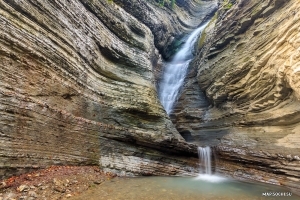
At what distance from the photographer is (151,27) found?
24.0m

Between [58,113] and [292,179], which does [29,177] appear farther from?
[292,179]

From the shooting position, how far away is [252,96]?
13.3m

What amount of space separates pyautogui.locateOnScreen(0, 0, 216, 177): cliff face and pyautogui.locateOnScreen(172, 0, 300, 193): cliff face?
10.7ft

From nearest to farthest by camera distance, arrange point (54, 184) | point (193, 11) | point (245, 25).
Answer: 1. point (54, 184)
2. point (245, 25)
3. point (193, 11)

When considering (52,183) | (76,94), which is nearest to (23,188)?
(52,183)

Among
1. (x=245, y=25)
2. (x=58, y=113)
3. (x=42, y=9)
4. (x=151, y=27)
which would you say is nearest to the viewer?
(x=58, y=113)

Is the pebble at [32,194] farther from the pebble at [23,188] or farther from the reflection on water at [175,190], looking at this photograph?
the reflection on water at [175,190]

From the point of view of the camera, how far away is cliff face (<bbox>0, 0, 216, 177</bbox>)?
25.6 feet

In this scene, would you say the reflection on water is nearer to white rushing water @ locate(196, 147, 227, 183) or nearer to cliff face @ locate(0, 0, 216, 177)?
white rushing water @ locate(196, 147, 227, 183)

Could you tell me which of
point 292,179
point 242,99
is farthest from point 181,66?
point 292,179

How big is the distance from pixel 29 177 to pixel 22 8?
6791 mm

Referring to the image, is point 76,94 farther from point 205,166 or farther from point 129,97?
point 205,166

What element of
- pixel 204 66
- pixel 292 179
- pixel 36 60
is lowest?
pixel 292 179

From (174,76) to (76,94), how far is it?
14.0 m
